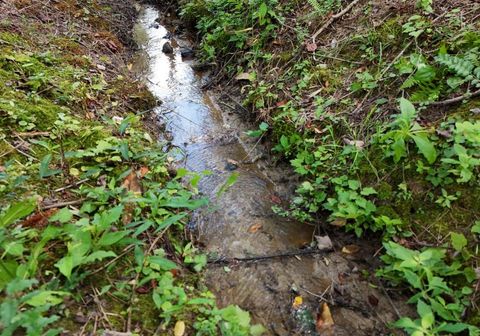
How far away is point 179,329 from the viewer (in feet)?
7.66

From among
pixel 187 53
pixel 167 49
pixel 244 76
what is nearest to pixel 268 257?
pixel 244 76

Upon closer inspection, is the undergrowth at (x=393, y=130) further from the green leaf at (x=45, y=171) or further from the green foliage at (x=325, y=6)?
the green leaf at (x=45, y=171)

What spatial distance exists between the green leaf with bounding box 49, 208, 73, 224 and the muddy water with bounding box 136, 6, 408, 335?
48.2 inches

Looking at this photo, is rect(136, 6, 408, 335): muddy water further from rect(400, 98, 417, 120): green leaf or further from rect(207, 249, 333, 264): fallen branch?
rect(400, 98, 417, 120): green leaf

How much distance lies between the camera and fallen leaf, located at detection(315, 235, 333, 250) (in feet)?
10.8

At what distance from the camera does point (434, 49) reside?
149 inches

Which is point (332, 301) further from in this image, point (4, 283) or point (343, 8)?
point (343, 8)

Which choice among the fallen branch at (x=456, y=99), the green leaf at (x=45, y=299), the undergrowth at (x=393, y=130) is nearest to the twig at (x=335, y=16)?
the undergrowth at (x=393, y=130)

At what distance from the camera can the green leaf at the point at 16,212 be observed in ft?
7.52

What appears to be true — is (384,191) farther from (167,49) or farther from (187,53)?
(167,49)

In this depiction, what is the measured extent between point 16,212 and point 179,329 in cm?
132

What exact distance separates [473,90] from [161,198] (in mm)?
3025

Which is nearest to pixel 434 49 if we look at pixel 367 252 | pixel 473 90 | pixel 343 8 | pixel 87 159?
pixel 473 90

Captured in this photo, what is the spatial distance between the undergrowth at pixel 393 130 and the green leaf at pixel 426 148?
11 mm
